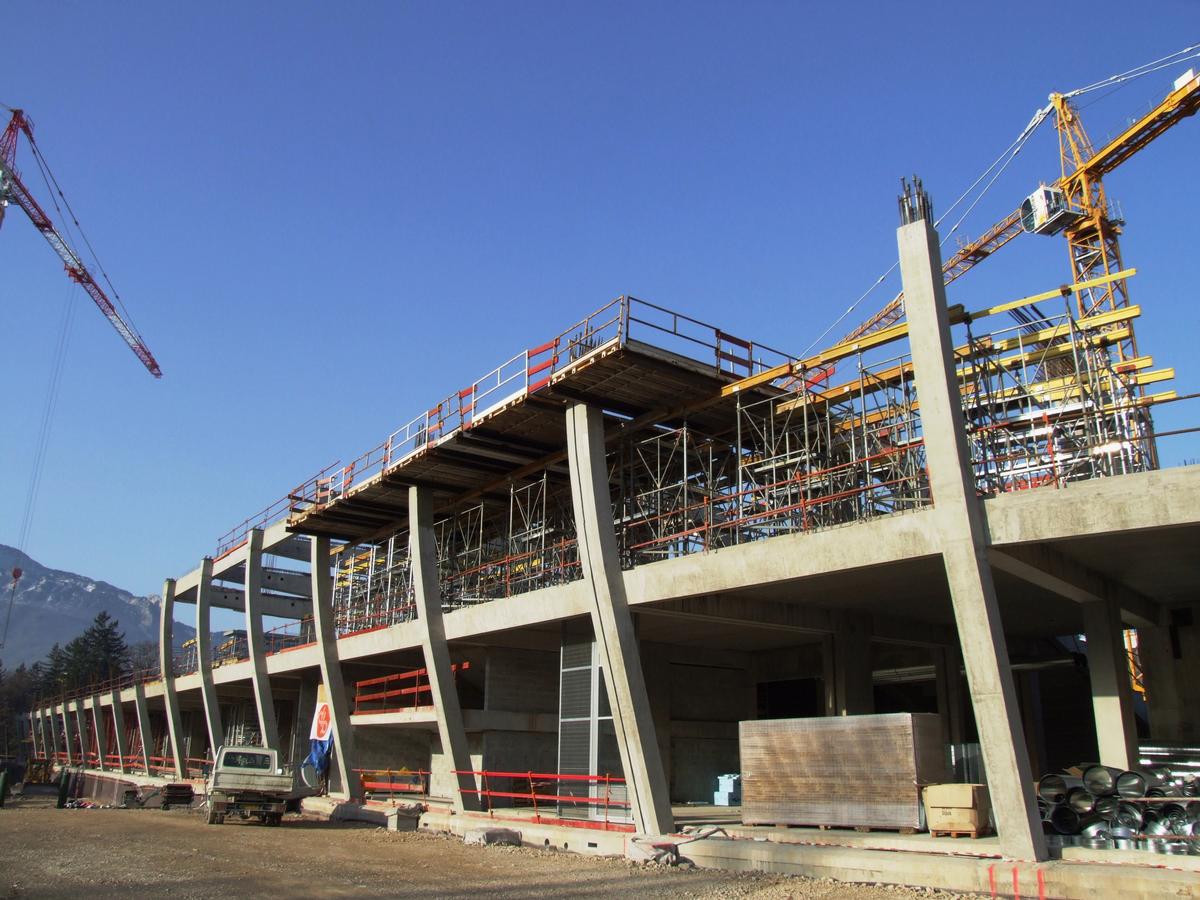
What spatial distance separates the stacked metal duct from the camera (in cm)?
1347

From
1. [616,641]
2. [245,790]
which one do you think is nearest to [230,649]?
[245,790]

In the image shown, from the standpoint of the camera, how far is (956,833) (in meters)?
14.9

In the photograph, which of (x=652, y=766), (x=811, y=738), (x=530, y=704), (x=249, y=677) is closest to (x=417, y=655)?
(x=530, y=704)

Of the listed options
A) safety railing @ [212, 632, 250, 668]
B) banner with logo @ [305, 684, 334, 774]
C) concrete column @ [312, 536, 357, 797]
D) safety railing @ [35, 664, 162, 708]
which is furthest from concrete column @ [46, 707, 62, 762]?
concrete column @ [312, 536, 357, 797]

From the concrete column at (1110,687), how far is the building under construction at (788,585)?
Result: 2.3 inches

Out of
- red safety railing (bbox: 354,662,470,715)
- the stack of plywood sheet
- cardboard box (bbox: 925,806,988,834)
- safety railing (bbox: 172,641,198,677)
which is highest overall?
safety railing (bbox: 172,641,198,677)

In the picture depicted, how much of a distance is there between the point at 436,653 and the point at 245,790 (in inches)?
221

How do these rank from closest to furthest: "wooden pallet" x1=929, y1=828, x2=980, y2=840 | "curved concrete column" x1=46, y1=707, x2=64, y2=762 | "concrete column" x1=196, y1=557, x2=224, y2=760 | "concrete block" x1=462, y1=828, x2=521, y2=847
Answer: "wooden pallet" x1=929, y1=828, x2=980, y2=840, "concrete block" x1=462, y1=828, x2=521, y2=847, "concrete column" x1=196, y1=557, x2=224, y2=760, "curved concrete column" x1=46, y1=707, x2=64, y2=762

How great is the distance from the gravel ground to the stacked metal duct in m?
3.22

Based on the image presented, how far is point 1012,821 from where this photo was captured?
13430mm

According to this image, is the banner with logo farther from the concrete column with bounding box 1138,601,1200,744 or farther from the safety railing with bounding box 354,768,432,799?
the concrete column with bounding box 1138,601,1200,744

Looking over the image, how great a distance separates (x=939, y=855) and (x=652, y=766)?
6.61 metres

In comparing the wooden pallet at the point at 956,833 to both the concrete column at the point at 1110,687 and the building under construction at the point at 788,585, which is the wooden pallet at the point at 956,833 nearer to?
the building under construction at the point at 788,585

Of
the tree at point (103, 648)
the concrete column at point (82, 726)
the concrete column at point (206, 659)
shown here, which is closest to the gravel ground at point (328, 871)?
the concrete column at point (206, 659)
